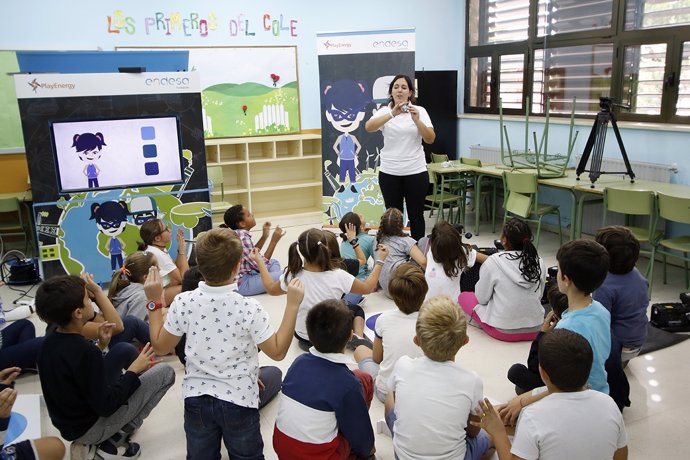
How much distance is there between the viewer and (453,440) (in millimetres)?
1882

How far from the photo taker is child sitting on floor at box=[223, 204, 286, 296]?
4.09m

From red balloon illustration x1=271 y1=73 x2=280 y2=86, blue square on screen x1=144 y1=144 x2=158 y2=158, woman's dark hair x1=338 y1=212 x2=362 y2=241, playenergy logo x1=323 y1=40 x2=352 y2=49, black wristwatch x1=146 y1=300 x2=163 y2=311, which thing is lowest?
woman's dark hair x1=338 y1=212 x2=362 y2=241

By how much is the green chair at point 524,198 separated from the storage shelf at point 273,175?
2.35 m

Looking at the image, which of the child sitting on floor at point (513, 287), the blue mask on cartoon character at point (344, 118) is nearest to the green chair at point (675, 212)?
the child sitting on floor at point (513, 287)

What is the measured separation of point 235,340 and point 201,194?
3.01 metres

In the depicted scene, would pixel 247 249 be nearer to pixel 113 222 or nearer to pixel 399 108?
pixel 113 222

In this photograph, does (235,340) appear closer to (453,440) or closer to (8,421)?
(453,440)

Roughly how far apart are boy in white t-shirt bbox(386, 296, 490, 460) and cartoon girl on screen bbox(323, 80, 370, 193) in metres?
4.34

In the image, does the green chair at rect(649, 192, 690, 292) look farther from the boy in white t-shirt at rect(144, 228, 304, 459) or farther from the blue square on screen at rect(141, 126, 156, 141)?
the blue square on screen at rect(141, 126, 156, 141)

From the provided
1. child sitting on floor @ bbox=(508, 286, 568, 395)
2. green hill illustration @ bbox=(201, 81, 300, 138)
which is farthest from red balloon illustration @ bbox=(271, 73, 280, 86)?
child sitting on floor @ bbox=(508, 286, 568, 395)

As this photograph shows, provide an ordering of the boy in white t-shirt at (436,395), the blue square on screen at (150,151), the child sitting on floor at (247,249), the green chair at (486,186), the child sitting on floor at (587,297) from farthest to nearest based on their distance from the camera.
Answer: the green chair at (486,186) < the blue square on screen at (150,151) < the child sitting on floor at (247,249) < the child sitting on floor at (587,297) < the boy in white t-shirt at (436,395)

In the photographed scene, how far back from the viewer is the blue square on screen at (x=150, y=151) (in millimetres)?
4621

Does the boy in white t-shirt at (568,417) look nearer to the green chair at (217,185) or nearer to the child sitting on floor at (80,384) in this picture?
the child sitting on floor at (80,384)

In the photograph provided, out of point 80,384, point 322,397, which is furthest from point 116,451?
point 322,397
